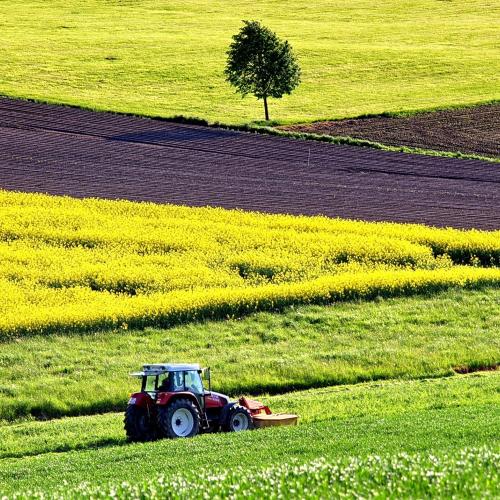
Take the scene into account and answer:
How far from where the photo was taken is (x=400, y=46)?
8544 centimetres

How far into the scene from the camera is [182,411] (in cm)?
2127

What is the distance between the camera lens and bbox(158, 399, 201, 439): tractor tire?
2088 centimetres

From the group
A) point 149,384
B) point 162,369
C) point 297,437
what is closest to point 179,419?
point 162,369

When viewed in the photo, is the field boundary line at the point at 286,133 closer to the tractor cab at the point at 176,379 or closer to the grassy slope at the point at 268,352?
the grassy slope at the point at 268,352

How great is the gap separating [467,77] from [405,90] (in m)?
6.00

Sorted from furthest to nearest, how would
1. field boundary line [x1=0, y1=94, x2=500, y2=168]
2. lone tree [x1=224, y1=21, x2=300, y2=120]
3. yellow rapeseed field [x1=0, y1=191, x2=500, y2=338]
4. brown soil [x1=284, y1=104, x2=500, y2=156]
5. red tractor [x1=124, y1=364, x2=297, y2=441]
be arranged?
lone tree [x1=224, y1=21, x2=300, y2=120]
brown soil [x1=284, y1=104, x2=500, y2=156]
field boundary line [x1=0, y1=94, x2=500, y2=168]
yellow rapeseed field [x1=0, y1=191, x2=500, y2=338]
red tractor [x1=124, y1=364, x2=297, y2=441]

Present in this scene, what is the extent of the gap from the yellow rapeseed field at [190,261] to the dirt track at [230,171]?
279 centimetres

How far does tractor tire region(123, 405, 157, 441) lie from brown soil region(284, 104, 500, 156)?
3768cm

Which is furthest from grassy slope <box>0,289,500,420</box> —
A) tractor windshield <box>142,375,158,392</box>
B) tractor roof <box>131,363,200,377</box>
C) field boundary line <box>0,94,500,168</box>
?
field boundary line <box>0,94,500,168</box>

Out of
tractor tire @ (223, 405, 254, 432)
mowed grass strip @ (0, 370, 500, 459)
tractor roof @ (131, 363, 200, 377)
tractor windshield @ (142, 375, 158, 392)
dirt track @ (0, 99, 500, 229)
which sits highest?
dirt track @ (0, 99, 500, 229)

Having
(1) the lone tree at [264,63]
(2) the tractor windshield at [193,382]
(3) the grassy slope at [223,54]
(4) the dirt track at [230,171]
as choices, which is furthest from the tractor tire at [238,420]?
(1) the lone tree at [264,63]

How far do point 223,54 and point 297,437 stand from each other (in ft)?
206

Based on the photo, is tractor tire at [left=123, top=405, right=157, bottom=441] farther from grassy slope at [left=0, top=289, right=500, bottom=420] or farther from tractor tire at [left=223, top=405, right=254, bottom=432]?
grassy slope at [left=0, top=289, right=500, bottom=420]

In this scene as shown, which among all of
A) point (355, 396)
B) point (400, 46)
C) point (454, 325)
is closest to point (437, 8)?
point (400, 46)
